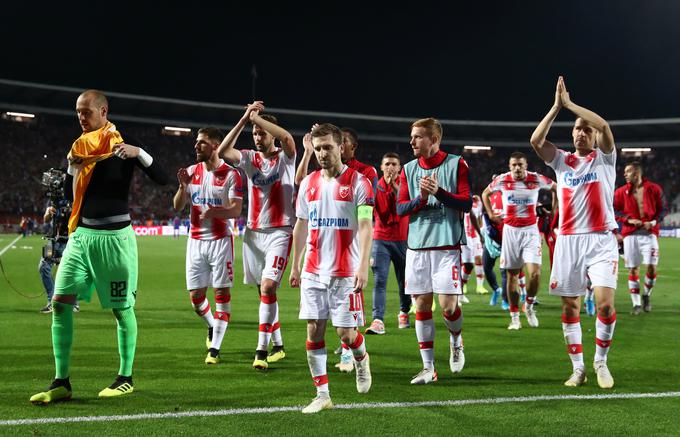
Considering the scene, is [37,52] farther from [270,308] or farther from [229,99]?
[270,308]

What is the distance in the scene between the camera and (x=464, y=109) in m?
64.4

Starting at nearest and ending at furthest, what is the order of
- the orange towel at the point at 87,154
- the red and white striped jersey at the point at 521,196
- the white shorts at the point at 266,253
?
the orange towel at the point at 87,154 → the white shorts at the point at 266,253 → the red and white striped jersey at the point at 521,196

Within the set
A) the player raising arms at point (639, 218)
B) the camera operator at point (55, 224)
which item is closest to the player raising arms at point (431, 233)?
the camera operator at point (55, 224)

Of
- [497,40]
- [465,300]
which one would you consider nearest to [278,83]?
[497,40]

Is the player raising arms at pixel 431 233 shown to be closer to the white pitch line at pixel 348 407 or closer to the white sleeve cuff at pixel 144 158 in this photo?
the white pitch line at pixel 348 407

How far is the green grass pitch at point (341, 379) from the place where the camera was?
4.41m

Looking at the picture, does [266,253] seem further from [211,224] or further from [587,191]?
[587,191]

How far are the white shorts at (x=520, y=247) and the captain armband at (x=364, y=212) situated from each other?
4964 millimetres

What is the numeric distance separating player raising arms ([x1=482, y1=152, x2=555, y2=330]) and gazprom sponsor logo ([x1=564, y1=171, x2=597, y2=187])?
3.36 m

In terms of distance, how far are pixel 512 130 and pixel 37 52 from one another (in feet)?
140

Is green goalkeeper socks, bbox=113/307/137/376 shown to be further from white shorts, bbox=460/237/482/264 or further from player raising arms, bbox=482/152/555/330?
white shorts, bbox=460/237/482/264

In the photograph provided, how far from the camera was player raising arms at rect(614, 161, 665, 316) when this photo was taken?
35.2ft

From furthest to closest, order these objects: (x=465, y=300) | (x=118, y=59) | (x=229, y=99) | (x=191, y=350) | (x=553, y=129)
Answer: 1. (x=229, y=99)
2. (x=118, y=59)
3. (x=553, y=129)
4. (x=465, y=300)
5. (x=191, y=350)

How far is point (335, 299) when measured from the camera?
5051 mm
